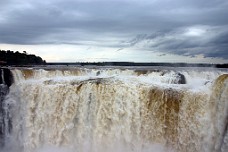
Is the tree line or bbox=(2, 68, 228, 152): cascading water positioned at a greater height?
the tree line

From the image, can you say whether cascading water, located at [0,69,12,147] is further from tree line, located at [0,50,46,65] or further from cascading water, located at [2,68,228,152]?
tree line, located at [0,50,46,65]

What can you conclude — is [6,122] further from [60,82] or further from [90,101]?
[90,101]

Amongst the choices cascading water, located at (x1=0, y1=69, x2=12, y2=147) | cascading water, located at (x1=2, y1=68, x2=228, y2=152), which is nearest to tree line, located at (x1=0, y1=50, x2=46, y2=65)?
cascading water, located at (x1=0, y1=69, x2=12, y2=147)

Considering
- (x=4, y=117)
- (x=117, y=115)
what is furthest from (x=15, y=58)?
(x=117, y=115)

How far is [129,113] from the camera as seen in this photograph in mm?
16594

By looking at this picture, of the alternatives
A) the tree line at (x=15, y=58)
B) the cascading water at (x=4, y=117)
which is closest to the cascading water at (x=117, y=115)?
the cascading water at (x=4, y=117)

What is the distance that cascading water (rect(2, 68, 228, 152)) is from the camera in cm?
1454

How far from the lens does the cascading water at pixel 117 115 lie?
14539mm

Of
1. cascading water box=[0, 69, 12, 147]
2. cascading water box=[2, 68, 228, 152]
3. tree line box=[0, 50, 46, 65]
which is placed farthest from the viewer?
tree line box=[0, 50, 46, 65]

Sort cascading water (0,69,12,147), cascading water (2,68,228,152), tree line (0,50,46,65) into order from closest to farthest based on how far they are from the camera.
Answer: cascading water (2,68,228,152) → cascading water (0,69,12,147) → tree line (0,50,46,65)

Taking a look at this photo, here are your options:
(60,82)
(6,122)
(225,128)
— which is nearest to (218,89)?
(225,128)

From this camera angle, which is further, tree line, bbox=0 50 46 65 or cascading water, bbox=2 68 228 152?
tree line, bbox=0 50 46 65

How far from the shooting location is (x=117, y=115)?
16.8 m

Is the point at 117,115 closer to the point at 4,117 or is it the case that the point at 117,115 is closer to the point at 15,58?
the point at 4,117
